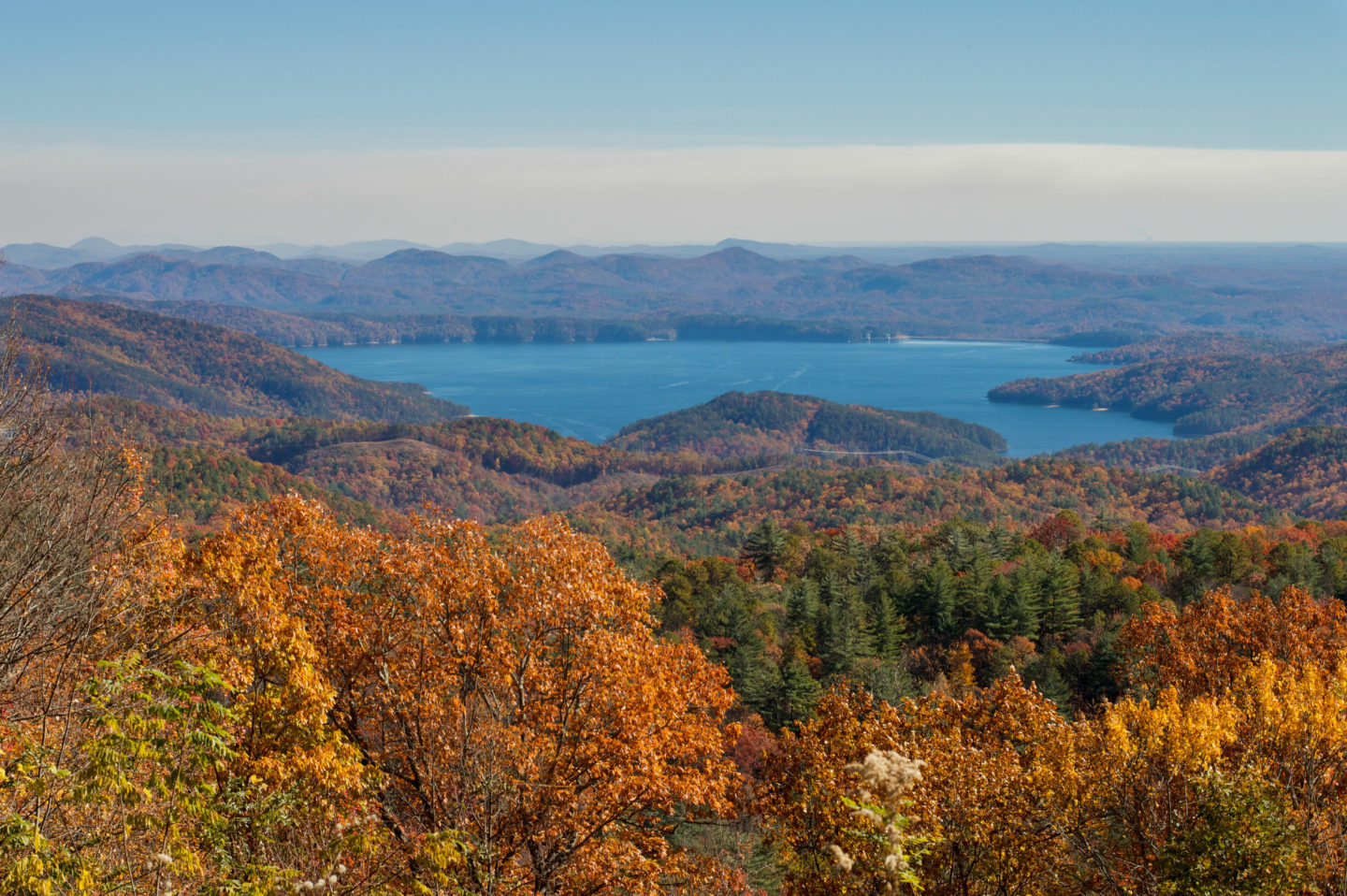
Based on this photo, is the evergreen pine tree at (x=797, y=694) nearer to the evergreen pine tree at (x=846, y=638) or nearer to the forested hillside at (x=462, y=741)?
the evergreen pine tree at (x=846, y=638)

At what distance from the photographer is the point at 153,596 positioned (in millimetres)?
14039

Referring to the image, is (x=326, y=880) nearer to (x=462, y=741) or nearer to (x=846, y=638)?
(x=462, y=741)

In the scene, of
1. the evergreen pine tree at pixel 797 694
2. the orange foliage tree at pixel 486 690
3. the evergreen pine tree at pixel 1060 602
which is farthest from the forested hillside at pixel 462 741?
the evergreen pine tree at pixel 1060 602

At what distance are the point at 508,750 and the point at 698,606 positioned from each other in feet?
141

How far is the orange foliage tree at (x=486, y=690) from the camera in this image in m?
12.2

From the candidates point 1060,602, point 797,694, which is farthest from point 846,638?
point 1060,602

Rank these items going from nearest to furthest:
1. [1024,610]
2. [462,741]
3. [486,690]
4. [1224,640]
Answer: [462,741] < [486,690] < [1224,640] < [1024,610]

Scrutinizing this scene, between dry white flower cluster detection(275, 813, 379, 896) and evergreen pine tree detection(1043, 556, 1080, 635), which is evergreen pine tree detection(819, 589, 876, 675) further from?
dry white flower cluster detection(275, 813, 379, 896)

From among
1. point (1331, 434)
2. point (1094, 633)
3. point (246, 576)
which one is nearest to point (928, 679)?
point (1094, 633)

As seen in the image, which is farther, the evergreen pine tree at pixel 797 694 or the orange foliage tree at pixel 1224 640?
the evergreen pine tree at pixel 797 694

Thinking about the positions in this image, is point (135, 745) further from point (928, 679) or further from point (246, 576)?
point (928, 679)

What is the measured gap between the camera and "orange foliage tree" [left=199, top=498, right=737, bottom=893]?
12211mm

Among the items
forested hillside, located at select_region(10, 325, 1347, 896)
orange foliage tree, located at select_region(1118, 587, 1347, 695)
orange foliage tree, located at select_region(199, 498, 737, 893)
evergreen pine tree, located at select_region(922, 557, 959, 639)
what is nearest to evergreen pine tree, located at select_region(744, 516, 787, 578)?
evergreen pine tree, located at select_region(922, 557, 959, 639)

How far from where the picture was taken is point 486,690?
1352 cm
